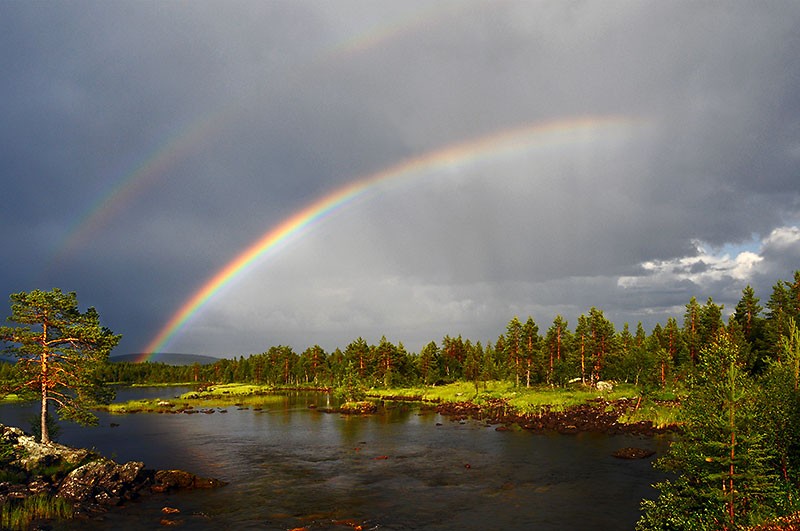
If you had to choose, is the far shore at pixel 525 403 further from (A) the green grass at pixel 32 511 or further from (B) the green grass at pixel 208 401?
(A) the green grass at pixel 32 511

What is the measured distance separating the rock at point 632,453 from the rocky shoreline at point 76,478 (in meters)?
42.8

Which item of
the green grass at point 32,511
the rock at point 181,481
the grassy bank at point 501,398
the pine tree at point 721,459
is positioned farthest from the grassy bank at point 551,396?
the green grass at point 32,511

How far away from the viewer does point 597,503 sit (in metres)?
38.3

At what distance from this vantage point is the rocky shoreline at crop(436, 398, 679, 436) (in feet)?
229

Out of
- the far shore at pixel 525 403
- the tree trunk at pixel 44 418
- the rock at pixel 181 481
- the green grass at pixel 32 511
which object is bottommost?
the far shore at pixel 525 403

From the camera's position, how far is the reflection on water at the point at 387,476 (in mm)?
35625

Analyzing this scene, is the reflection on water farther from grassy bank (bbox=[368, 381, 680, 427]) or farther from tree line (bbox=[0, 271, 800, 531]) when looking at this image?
grassy bank (bbox=[368, 381, 680, 427])

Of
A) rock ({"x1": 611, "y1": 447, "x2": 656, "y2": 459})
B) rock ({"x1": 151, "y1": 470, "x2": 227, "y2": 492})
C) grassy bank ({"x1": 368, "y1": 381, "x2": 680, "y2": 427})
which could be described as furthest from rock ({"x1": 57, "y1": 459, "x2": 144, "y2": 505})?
grassy bank ({"x1": 368, "y1": 381, "x2": 680, "y2": 427})

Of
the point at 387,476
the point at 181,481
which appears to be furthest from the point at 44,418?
the point at 387,476

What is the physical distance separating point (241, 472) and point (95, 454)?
45.2 ft

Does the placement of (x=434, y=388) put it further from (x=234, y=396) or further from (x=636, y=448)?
(x=636, y=448)

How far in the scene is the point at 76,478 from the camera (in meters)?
39.8

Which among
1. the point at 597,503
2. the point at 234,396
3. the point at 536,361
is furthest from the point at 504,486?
the point at 234,396

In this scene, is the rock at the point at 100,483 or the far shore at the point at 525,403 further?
the far shore at the point at 525,403
